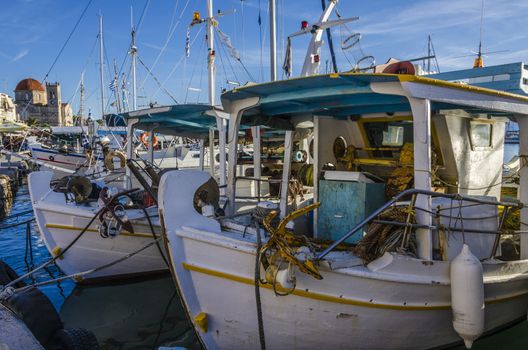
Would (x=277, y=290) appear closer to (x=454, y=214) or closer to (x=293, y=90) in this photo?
(x=454, y=214)

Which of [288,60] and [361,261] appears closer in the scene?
[361,261]

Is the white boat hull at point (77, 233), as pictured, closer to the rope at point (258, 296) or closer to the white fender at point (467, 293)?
the rope at point (258, 296)

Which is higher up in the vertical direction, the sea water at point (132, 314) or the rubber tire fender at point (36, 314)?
the rubber tire fender at point (36, 314)

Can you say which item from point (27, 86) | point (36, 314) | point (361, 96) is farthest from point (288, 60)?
point (27, 86)

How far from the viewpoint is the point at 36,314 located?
181 inches

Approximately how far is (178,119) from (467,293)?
22.4 feet

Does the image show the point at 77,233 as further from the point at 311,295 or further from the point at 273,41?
the point at 273,41

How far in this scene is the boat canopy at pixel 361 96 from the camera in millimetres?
4188

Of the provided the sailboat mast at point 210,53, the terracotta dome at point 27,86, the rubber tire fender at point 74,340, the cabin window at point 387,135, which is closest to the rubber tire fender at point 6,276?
the rubber tire fender at point 74,340

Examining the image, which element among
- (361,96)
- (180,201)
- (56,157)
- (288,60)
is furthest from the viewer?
(56,157)

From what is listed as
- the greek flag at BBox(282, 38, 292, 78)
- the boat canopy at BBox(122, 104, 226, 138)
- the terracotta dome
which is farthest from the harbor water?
the terracotta dome

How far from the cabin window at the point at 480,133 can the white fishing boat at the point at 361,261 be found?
0.80 m

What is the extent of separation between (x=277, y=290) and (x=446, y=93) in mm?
2675

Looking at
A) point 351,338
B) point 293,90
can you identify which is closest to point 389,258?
point 351,338
